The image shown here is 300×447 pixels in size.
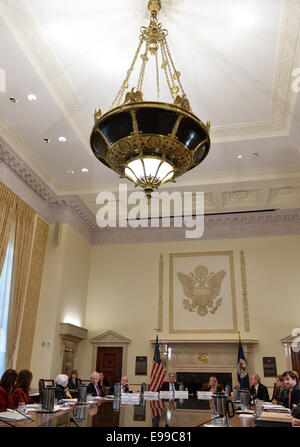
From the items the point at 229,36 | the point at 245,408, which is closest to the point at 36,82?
the point at 229,36

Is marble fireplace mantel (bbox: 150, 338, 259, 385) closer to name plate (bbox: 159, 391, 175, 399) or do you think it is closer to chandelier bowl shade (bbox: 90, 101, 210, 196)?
name plate (bbox: 159, 391, 175, 399)

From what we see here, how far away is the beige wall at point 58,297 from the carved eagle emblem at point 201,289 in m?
3.24

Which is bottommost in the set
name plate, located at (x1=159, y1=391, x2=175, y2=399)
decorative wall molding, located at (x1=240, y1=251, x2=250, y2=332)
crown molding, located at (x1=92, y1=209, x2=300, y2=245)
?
name plate, located at (x1=159, y1=391, x2=175, y2=399)

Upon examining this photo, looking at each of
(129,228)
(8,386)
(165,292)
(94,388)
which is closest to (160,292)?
(165,292)

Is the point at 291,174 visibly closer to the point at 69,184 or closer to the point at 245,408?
the point at 69,184

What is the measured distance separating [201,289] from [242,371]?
2628mm

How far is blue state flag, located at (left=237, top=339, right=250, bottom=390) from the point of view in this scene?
32.7 feet

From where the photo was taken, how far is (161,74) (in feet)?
22.7

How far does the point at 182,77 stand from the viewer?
703 cm

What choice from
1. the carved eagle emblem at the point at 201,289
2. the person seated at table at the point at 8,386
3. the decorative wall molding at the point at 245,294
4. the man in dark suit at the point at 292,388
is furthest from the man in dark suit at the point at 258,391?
the person seated at table at the point at 8,386

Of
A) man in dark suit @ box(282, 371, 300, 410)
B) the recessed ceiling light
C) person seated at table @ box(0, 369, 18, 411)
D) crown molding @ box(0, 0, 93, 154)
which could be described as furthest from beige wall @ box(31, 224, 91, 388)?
man in dark suit @ box(282, 371, 300, 410)

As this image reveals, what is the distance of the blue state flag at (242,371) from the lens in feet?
32.7

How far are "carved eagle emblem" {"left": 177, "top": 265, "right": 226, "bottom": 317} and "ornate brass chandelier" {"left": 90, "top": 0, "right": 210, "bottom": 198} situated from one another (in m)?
7.55
